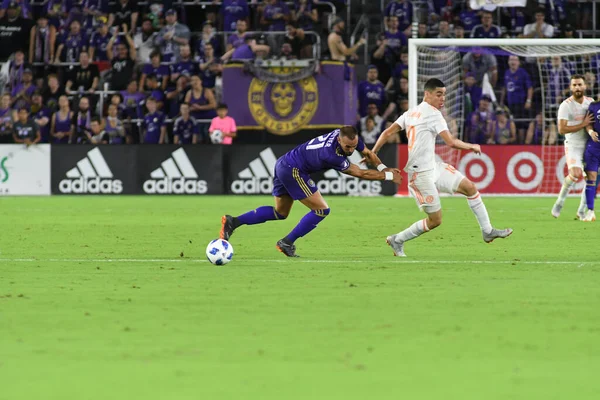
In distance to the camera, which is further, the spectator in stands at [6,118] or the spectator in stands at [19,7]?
the spectator in stands at [19,7]

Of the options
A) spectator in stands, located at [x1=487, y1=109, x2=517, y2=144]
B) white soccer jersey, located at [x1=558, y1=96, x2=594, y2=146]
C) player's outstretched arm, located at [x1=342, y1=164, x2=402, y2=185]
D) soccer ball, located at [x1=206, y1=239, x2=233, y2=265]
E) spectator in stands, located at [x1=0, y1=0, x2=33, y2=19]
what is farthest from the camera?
spectator in stands, located at [x1=0, y1=0, x2=33, y2=19]

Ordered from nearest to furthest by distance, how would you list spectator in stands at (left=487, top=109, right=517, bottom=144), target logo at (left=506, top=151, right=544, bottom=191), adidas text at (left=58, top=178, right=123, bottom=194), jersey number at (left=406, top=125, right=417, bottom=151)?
jersey number at (left=406, top=125, right=417, bottom=151)
target logo at (left=506, top=151, right=544, bottom=191)
spectator in stands at (left=487, top=109, right=517, bottom=144)
adidas text at (left=58, top=178, right=123, bottom=194)

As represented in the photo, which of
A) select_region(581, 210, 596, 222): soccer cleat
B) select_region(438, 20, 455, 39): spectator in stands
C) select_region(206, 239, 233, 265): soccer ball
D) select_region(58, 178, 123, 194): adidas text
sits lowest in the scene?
select_region(58, 178, 123, 194): adidas text

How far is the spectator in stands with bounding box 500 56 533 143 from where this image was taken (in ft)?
85.5

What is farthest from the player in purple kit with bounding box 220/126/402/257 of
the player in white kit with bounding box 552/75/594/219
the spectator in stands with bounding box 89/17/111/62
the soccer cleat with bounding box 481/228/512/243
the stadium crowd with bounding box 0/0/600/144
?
the spectator in stands with bounding box 89/17/111/62

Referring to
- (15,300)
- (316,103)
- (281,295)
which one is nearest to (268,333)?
(281,295)

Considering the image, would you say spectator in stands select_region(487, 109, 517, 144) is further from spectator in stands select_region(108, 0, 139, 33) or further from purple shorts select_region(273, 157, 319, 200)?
purple shorts select_region(273, 157, 319, 200)

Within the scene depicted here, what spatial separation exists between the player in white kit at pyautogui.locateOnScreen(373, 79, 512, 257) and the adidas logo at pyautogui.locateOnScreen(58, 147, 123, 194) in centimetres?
1473

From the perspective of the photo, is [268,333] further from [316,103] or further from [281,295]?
[316,103]

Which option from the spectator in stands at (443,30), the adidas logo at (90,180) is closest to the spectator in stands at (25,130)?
the adidas logo at (90,180)

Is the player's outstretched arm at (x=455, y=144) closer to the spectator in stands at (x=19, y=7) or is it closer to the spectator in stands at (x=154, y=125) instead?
the spectator in stands at (x=154, y=125)

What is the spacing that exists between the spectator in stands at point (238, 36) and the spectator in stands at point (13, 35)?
5156 millimetres

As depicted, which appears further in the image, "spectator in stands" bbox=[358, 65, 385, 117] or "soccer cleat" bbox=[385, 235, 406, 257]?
"spectator in stands" bbox=[358, 65, 385, 117]

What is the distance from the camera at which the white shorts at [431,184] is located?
12159mm
